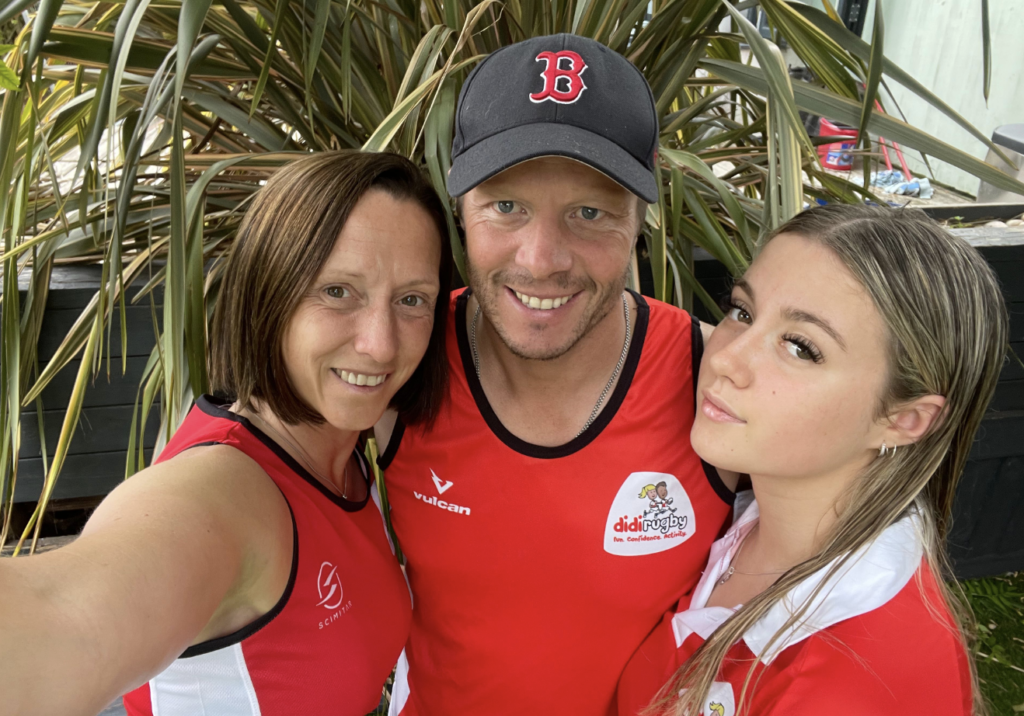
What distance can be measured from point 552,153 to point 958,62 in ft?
20.6

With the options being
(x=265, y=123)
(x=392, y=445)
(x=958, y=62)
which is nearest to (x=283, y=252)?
(x=392, y=445)

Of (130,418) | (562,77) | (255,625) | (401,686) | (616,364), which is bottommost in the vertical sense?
(401,686)

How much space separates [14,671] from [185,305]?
32.8 inches

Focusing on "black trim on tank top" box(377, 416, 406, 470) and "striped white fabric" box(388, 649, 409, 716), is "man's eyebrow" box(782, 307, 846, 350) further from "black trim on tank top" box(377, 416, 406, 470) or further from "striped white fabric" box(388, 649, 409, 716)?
"striped white fabric" box(388, 649, 409, 716)

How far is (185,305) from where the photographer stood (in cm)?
135

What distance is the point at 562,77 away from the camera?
1.24 m

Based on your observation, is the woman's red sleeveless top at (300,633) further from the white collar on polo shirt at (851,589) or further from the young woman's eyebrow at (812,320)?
the young woman's eyebrow at (812,320)

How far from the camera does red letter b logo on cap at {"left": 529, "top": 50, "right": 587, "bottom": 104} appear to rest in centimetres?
123

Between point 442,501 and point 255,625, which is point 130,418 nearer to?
point 442,501

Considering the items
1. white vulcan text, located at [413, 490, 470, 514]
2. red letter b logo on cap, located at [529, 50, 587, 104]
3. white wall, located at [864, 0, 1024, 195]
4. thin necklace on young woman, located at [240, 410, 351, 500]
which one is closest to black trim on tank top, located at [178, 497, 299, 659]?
thin necklace on young woman, located at [240, 410, 351, 500]

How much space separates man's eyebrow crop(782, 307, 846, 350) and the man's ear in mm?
141

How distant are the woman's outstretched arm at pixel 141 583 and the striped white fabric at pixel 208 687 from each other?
0.06 m

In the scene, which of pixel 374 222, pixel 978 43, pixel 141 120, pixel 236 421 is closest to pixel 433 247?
pixel 374 222

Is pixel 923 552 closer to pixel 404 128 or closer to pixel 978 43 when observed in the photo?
pixel 404 128
